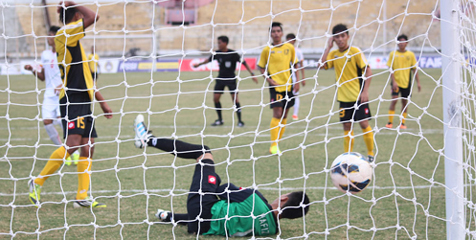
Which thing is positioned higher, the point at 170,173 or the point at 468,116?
the point at 468,116

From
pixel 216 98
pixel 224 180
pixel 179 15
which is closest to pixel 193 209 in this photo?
pixel 224 180

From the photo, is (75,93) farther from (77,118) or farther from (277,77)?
(277,77)

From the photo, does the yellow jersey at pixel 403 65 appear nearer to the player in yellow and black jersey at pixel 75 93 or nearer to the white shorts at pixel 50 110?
the white shorts at pixel 50 110

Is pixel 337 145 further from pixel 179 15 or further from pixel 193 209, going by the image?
pixel 179 15

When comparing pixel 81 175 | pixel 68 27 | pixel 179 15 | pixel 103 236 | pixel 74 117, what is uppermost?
pixel 179 15

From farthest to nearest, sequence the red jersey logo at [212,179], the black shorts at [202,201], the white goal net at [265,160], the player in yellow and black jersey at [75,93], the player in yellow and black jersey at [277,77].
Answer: the player in yellow and black jersey at [277,77] < the player in yellow and black jersey at [75,93] < the red jersey logo at [212,179] < the black shorts at [202,201] < the white goal net at [265,160]

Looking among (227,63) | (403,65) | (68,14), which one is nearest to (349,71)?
(68,14)

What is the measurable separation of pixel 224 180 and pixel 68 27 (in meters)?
2.41

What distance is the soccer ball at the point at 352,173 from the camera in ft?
12.2

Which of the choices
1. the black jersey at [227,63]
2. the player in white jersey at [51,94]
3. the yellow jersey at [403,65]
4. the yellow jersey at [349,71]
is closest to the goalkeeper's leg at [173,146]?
the player in white jersey at [51,94]

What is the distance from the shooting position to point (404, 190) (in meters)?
5.07

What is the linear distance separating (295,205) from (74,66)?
243 centimetres

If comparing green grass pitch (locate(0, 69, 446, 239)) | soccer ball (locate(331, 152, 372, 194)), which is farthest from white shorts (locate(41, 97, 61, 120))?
soccer ball (locate(331, 152, 372, 194))

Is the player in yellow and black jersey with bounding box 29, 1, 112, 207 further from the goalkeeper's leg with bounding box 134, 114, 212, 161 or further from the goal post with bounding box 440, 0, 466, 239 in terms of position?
the goal post with bounding box 440, 0, 466, 239
